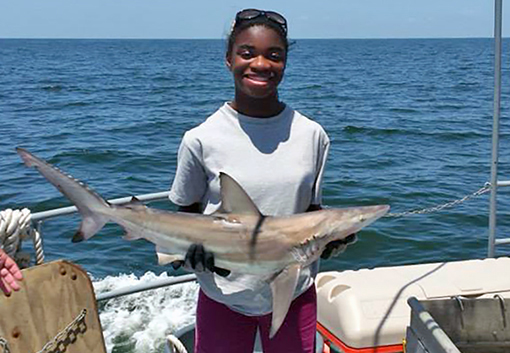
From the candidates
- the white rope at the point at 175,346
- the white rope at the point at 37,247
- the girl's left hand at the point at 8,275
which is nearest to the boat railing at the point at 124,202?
the white rope at the point at 37,247

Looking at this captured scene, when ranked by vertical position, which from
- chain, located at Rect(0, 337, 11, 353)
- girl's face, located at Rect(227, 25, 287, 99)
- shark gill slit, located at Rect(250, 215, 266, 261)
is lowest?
chain, located at Rect(0, 337, 11, 353)

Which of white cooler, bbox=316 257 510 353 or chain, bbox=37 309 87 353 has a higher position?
chain, bbox=37 309 87 353

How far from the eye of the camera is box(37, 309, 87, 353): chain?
3.02 meters

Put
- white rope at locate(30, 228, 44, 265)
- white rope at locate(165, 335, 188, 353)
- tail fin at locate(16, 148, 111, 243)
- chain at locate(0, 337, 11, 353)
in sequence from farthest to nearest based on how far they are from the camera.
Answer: white rope at locate(165, 335, 188, 353) < white rope at locate(30, 228, 44, 265) < chain at locate(0, 337, 11, 353) < tail fin at locate(16, 148, 111, 243)

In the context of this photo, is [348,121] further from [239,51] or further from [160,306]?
[239,51]

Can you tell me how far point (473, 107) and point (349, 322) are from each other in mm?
25817

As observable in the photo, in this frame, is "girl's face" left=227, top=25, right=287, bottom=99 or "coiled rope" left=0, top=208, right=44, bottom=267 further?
"coiled rope" left=0, top=208, right=44, bottom=267

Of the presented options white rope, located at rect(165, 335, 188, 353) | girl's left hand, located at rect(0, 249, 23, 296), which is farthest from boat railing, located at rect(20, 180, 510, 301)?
girl's left hand, located at rect(0, 249, 23, 296)

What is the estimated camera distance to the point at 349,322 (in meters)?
4.04

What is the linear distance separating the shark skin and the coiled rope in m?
0.69

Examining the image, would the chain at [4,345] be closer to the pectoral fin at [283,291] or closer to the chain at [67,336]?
the chain at [67,336]

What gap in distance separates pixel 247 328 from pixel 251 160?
71 centimetres

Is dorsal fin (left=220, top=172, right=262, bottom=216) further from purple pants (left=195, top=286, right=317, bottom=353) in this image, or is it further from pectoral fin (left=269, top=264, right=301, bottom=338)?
purple pants (left=195, top=286, right=317, bottom=353)

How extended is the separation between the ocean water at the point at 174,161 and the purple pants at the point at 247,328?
109 cm
